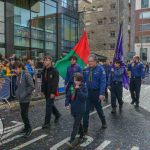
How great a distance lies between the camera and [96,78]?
7.98m

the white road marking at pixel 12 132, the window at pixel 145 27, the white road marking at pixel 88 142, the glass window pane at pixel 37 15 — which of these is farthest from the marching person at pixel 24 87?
the window at pixel 145 27

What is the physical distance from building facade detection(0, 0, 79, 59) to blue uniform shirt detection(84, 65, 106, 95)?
14.5 meters

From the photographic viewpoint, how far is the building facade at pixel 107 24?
6159cm

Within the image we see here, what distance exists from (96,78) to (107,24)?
5652cm

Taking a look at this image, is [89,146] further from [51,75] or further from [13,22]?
[13,22]

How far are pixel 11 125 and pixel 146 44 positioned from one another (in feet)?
250

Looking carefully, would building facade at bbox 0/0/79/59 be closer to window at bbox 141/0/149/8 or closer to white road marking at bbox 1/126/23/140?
white road marking at bbox 1/126/23/140

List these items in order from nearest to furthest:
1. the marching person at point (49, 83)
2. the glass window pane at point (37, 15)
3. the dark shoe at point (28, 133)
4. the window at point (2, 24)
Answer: the dark shoe at point (28, 133), the marching person at point (49, 83), the window at point (2, 24), the glass window pane at point (37, 15)

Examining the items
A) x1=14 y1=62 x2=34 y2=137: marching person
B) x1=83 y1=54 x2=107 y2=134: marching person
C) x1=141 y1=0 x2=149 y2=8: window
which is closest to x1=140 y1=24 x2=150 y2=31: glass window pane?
x1=141 y1=0 x2=149 y2=8: window

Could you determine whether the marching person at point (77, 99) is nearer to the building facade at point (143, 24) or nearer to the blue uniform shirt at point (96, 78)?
the blue uniform shirt at point (96, 78)

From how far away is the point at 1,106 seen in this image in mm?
11102

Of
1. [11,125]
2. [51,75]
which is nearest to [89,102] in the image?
[51,75]

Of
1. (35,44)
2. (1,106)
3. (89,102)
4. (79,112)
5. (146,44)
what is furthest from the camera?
(146,44)

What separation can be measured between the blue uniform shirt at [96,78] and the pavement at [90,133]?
1.03 meters
